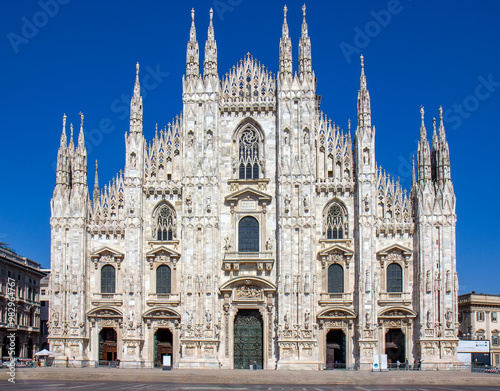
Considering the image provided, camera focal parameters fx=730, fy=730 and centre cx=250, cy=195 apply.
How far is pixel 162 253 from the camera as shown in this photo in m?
56.2

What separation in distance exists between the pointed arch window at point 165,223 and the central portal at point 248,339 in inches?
322

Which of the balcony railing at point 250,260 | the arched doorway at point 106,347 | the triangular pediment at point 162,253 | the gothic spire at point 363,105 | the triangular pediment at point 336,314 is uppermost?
the gothic spire at point 363,105

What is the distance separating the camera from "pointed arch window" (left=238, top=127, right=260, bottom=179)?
188ft

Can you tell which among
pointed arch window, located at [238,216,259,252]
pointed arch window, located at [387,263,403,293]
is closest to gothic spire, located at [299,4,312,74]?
pointed arch window, located at [238,216,259,252]

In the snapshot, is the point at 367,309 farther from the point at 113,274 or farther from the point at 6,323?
the point at 6,323

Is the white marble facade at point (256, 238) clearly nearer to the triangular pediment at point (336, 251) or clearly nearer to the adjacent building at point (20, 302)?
the triangular pediment at point (336, 251)

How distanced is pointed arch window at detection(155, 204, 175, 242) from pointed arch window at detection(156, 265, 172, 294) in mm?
2271

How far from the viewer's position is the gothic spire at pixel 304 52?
57.0m

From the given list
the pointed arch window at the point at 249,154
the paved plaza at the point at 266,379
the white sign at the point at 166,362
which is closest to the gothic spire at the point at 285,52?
the pointed arch window at the point at 249,154

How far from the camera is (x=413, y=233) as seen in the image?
54.5 meters

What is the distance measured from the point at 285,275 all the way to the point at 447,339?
40.9 feet

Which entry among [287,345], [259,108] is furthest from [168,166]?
[287,345]

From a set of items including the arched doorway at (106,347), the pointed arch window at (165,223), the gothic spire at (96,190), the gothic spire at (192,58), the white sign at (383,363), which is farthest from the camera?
the gothic spire at (192,58)

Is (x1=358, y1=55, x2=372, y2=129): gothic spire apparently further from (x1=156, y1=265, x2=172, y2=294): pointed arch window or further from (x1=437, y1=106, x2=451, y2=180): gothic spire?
(x1=156, y1=265, x2=172, y2=294): pointed arch window
